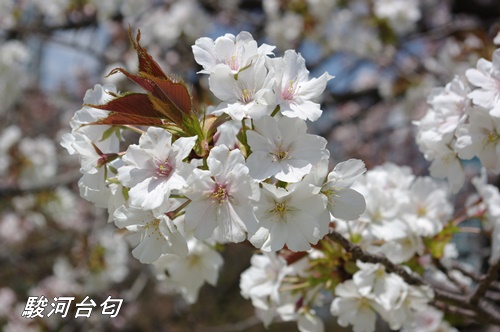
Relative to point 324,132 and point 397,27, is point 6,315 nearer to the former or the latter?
point 324,132

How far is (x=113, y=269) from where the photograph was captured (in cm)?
338

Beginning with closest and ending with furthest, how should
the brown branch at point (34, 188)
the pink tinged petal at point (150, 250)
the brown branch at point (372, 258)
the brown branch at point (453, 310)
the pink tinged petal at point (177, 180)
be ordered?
1. the pink tinged petal at point (177, 180)
2. the pink tinged petal at point (150, 250)
3. the brown branch at point (372, 258)
4. the brown branch at point (453, 310)
5. the brown branch at point (34, 188)

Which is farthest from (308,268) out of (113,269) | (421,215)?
(113,269)

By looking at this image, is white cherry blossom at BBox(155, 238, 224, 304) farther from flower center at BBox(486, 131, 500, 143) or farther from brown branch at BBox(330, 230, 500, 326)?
flower center at BBox(486, 131, 500, 143)

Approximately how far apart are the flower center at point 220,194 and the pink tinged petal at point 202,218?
1 cm

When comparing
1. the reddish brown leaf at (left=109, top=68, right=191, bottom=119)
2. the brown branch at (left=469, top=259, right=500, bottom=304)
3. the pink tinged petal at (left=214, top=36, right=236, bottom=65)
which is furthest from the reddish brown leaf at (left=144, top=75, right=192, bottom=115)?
the brown branch at (left=469, top=259, right=500, bottom=304)

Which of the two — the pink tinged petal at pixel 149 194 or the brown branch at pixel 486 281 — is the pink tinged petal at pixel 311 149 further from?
the brown branch at pixel 486 281

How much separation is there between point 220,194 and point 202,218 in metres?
0.06

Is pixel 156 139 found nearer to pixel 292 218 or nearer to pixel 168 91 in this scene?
pixel 168 91

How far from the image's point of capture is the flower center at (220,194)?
34.5 inches

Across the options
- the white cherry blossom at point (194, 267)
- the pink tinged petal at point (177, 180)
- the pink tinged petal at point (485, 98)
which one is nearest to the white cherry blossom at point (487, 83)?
the pink tinged petal at point (485, 98)

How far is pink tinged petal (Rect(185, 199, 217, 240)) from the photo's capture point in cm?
88

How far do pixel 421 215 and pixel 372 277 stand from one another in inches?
11.9

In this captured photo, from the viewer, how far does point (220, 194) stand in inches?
34.7
